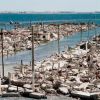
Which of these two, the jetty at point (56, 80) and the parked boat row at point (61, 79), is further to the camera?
the parked boat row at point (61, 79)

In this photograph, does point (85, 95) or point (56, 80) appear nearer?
point (85, 95)

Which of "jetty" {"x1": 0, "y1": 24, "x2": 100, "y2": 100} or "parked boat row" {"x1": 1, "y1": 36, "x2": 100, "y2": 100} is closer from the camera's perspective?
"jetty" {"x1": 0, "y1": 24, "x2": 100, "y2": 100}

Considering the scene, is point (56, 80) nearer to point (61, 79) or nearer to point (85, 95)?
point (61, 79)

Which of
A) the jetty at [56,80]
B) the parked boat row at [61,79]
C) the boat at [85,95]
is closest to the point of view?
the boat at [85,95]

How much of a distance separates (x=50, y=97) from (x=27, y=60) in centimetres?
1897

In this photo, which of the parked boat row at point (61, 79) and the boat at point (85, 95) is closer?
the boat at point (85, 95)

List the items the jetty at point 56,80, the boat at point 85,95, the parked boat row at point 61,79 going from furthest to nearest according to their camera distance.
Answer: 1. the parked boat row at point 61,79
2. the jetty at point 56,80
3. the boat at point 85,95

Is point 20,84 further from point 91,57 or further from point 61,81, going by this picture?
point 91,57

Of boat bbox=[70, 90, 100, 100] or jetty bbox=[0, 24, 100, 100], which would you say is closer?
boat bbox=[70, 90, 100, 100]

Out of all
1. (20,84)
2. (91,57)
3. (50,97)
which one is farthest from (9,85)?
(91,57)

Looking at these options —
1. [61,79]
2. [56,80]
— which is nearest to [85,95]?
[56,80]

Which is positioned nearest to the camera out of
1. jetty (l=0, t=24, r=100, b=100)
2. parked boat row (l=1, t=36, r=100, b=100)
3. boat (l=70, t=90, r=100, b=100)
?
boat (l=70, t=90, r=100, b=100)

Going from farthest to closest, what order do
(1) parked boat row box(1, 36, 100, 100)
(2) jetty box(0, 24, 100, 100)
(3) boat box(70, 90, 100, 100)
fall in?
1. (1) parked boat row box(1, 36, 100, 100)
2. (2) jetty box(0, 24, 100, 100)
3. (3) boat box(70, 90, 100, 100)

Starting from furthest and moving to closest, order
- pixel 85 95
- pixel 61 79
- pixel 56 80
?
pixel 61 79
pixel 56 80
pixel 85 95
